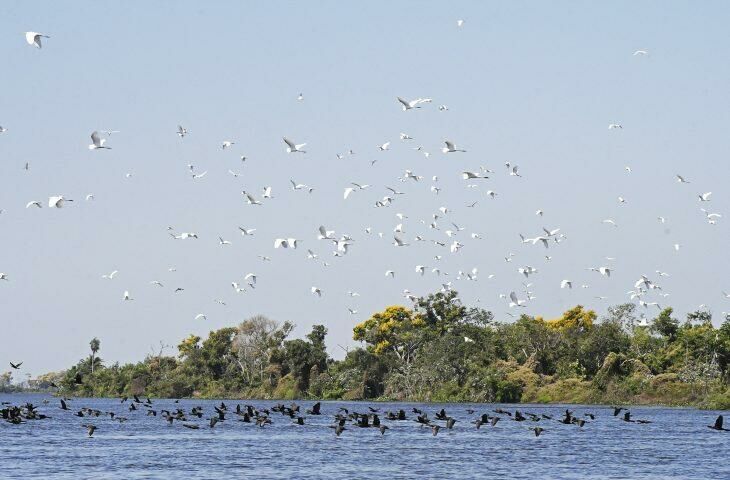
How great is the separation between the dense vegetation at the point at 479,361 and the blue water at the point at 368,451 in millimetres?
22762

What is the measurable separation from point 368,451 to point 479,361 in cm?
5395

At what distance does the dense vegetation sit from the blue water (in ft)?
74.7

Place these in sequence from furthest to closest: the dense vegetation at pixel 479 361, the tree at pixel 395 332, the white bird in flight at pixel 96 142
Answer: the tree at pixel 395 332
the dense vegetation at pixel 479 361
the white bird in flight at pixel 96 142

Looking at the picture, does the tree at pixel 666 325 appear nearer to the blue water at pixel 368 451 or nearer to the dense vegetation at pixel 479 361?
the dense vegetation at pixel 479 361

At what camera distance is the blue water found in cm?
4234

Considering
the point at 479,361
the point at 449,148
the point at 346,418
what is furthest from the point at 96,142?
the point at 479,361

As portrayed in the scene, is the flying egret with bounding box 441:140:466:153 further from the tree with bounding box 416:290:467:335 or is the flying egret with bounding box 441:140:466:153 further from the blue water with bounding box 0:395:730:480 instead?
the tree with bounding box 416:290:467:335

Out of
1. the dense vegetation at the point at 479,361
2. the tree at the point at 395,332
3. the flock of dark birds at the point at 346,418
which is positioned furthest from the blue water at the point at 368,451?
the tree at the point at 395,332

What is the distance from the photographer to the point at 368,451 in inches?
2004

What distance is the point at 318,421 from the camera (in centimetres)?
7519

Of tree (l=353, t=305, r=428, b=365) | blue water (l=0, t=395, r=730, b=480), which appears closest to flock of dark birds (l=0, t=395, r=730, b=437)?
blue water (l=0, t=395, r=730, b=480)

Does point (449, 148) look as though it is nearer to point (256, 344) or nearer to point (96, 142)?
point (96, 142)

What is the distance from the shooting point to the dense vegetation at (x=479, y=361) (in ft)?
317

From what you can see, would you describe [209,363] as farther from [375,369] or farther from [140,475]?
[140,475]
